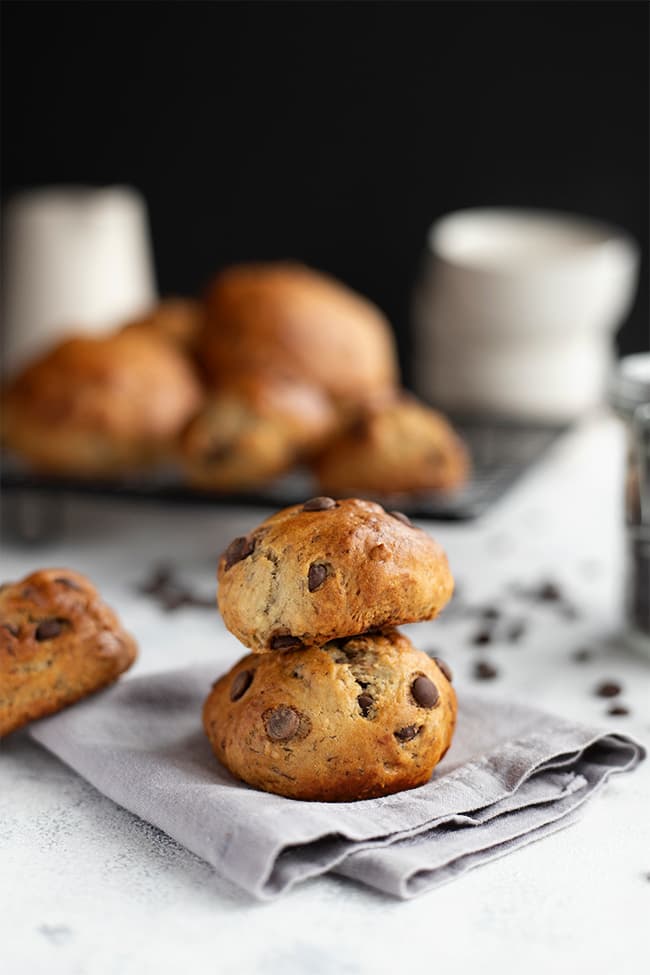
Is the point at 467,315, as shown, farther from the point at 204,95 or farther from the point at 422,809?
the point at 422,809

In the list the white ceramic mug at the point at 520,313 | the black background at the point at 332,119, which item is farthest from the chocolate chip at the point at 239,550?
the black background at the point at 332,119

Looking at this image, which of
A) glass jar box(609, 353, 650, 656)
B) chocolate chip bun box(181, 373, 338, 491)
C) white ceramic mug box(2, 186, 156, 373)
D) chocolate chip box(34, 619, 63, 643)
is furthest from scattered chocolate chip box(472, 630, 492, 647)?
white ceramic mug box(2, 186, 156, 373)

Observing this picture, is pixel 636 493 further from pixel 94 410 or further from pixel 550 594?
pixel 94 410

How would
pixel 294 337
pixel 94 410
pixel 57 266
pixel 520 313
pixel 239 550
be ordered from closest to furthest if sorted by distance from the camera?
pixel 239 550 → pixel 94 410 → pixel 294 337 → pixel 520 313 → pixel 57 266

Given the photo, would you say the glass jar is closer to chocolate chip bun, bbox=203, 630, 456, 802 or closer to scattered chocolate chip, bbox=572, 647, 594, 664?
scattered chocolate chip, bbox=572, 647, 594, 664

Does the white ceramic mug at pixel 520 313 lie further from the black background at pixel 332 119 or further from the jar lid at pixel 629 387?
the jar lid at pixel 629 387

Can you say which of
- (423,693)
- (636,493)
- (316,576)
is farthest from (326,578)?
(636,493)
